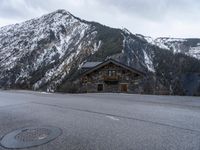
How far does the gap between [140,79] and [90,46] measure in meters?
64.8

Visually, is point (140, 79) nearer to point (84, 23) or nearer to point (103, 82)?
point (103, 82)

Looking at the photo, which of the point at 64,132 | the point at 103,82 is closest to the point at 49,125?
the point at 64,132

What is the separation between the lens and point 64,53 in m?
103

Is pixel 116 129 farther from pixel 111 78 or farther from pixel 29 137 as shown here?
pixel 111 78

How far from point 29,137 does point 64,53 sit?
322ft

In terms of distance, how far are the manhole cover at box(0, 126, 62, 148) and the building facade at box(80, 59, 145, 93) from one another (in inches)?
889

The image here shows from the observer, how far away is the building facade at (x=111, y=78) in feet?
96.9

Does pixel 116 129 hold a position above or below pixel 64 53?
below

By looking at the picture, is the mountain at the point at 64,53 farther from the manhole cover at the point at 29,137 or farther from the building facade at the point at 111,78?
the manhole cover at the point at 29,137

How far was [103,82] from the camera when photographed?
98.3ft

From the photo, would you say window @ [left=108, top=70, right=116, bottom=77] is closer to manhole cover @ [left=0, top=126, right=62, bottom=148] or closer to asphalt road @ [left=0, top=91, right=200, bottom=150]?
asphalt road @ [left=0, top=91, right=200, bottom=150]

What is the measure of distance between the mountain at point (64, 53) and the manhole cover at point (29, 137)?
7007 cm

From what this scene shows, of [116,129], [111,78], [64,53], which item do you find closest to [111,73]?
[111,78]

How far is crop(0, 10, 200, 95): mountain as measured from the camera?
85.0m
